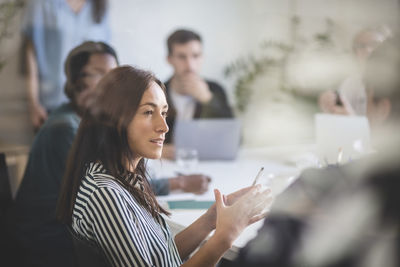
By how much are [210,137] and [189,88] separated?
1006 millimetres

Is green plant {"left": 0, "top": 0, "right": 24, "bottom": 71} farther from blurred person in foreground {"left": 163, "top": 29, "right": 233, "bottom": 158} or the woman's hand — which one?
the woman's hand

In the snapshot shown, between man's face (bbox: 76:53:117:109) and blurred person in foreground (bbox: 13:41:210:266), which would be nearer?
blurred person in foreground (bbox: 13:41:210:266)

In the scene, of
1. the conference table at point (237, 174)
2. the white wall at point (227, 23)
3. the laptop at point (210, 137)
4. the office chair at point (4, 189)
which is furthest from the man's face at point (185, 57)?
the office chair at point (4, 189)

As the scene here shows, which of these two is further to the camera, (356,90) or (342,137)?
(356,90)

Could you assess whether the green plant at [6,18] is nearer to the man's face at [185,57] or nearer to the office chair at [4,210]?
the man's face at [185,57]

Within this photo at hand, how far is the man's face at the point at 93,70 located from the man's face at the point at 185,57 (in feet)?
4.17

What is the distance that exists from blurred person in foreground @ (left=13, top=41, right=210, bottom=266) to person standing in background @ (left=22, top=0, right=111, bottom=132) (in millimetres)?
1080

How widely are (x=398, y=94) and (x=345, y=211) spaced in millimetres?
570

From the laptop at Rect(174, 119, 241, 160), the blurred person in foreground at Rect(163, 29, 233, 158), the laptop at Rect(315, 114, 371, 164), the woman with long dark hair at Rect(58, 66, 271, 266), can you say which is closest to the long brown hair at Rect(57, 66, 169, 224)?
the woman with long dark hair at Rect(58, 66, 271, 266)

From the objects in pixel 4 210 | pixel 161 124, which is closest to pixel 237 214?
pixel 161 124

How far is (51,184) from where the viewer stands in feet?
5.32

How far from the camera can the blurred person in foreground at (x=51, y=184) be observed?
1.51 m

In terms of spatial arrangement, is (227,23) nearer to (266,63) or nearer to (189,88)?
(266,63)

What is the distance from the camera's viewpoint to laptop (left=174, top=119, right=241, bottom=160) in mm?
1965
